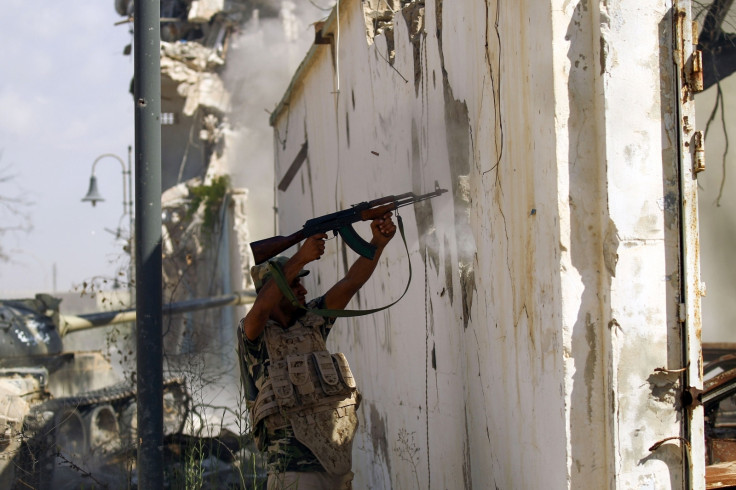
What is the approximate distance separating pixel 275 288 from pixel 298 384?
1.43ft

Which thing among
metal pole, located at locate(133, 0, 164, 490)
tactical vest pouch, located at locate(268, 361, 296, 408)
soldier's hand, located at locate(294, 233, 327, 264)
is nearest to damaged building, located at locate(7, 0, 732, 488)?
soldier's hand, located at locate(294, 233, 327, 264)

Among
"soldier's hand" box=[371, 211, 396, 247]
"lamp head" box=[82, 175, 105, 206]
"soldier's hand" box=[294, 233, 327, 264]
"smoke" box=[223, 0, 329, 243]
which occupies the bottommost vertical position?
"soldier's hand" box=[294, 233, 327, 264]

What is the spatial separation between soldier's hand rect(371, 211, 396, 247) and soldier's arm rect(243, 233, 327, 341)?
0.24 m

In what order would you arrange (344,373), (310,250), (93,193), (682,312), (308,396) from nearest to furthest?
(682,312) < (310,250) < (308,396) < (344,373) < (93,193)

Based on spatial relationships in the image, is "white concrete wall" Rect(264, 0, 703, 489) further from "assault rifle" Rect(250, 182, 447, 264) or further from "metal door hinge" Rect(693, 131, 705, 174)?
"assault rifle" Rect(250, 182, 447, 264)

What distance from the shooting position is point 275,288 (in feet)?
11.7

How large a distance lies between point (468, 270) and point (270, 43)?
19061 mm

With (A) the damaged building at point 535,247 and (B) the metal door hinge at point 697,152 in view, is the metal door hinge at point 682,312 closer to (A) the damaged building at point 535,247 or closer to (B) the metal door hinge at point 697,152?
(A) the damaged building at point 535,247

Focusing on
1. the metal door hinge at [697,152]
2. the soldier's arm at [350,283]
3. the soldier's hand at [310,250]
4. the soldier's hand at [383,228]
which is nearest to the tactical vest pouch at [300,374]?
the soldier's arm at [350,283]

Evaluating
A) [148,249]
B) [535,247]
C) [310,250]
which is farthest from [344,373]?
[535,247]

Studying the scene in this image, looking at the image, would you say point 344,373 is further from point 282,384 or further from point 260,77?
point 260,77

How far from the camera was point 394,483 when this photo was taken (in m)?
4.69

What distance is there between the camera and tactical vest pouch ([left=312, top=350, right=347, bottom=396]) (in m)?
3.61

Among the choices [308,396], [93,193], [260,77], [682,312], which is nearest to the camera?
[682,312]
